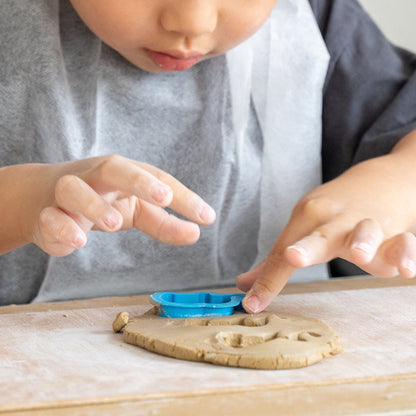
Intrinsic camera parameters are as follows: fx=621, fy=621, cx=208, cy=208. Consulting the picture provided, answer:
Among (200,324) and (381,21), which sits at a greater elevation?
(381,21)

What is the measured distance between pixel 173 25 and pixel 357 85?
1.13 ft

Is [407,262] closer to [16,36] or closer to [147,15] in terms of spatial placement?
[147,15]

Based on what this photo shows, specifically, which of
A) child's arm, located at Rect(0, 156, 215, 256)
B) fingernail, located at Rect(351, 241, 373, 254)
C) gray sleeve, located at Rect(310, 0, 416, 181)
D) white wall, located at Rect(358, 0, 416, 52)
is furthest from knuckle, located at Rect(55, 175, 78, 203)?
white wall, located at Rect(358, 0, 416, 52)

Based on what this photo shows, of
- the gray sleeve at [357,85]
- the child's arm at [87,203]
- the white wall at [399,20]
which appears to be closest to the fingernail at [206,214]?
the child's arm at [87,203]

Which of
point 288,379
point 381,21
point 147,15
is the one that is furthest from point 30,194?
point 381,21

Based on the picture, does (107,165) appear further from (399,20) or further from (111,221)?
(399,20)

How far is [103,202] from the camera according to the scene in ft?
1.50

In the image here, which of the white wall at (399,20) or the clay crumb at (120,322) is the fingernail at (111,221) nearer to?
the clay crumb at (120,322)

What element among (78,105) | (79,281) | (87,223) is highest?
(78,105)

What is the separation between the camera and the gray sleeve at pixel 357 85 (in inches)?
30.3

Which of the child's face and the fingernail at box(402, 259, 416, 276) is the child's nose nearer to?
the child's face

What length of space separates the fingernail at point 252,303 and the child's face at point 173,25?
23cm

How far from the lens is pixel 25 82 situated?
0.70 m

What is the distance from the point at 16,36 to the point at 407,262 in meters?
0.49
